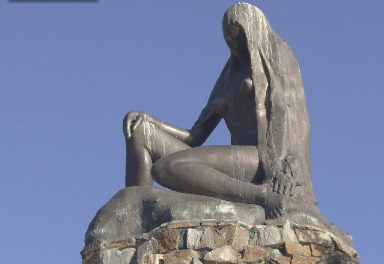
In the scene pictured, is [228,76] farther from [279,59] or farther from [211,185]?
[211,185]

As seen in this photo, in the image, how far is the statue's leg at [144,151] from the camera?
974 centimetres

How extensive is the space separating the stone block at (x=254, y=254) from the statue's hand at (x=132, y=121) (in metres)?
1.85

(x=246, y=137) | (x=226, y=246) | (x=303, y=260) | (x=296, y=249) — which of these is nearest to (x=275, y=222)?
(x=296, y=249)

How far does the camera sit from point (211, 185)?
912 centimetres

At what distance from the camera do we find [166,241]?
862 cm

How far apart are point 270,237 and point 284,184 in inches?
23.9

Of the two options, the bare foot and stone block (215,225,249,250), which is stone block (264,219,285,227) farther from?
stone block (215,225,249,250)

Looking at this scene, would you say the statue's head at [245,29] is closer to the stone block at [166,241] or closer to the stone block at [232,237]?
the stone block at [232,237]

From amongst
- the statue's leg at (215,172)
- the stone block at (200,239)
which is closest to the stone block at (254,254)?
the stone block at (200,239)

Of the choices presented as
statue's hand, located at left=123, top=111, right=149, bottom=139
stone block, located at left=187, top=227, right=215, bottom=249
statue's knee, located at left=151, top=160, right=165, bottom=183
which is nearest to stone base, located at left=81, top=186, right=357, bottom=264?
stone block, located at left=187, top=227, right=215, bottom=249

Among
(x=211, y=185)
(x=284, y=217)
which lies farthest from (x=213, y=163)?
(x=284, y=217)

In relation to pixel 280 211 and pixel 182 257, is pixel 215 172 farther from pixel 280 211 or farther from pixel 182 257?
pixel 182 257

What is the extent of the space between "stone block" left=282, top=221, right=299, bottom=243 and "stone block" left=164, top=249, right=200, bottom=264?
2.55ft

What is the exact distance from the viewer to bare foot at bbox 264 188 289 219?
8.95 m
